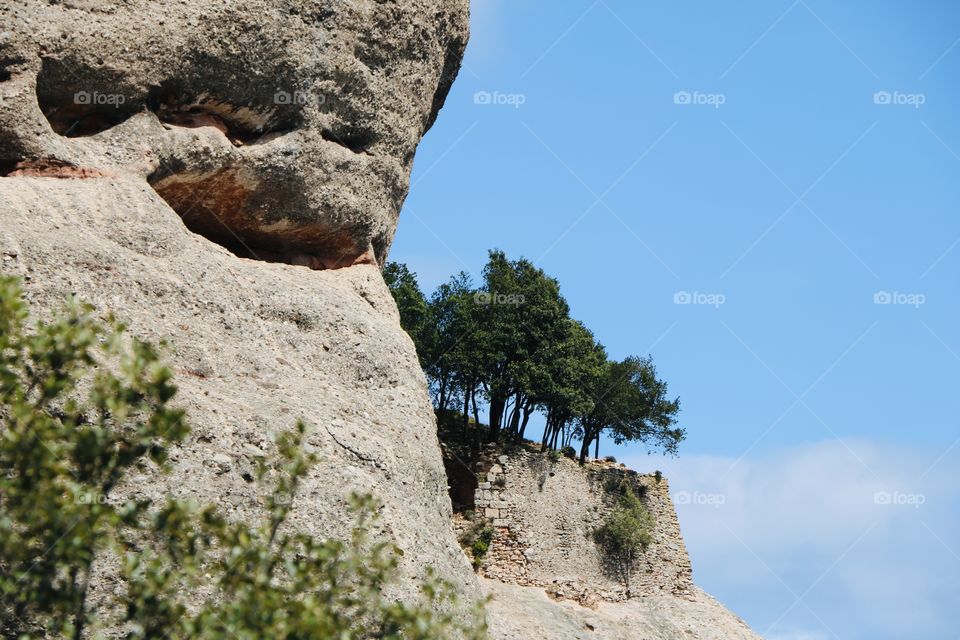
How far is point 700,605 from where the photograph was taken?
4194 cm

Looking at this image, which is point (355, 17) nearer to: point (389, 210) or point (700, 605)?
point (389, 210)

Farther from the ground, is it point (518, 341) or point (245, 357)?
point (518, 341)

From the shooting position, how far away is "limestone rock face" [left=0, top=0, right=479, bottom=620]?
51.6 feet

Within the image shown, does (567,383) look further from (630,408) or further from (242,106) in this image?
(242,106)

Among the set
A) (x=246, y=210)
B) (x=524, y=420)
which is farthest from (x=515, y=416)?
(x=246, y=210)

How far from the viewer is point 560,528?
4072cm

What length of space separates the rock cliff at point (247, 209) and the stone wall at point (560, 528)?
60.0 ft

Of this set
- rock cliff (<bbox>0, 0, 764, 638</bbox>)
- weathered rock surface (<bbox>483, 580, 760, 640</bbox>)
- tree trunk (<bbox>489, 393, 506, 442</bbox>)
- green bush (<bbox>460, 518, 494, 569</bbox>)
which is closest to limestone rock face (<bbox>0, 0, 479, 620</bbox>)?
rock cliff (<bbox>0, 0, 764, 638</bbox>)

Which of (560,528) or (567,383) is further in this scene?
(567,383)

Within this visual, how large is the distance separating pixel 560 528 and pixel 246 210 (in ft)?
75.5

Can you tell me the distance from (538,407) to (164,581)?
37853 mm

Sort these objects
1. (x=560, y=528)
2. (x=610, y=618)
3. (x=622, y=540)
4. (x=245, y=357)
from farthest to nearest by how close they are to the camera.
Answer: (x=622, y=540) → (x=560, y=528) → (x=610, y=618) → (x=245, y=357)

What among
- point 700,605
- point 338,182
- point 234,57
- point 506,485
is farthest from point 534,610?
point 234,57

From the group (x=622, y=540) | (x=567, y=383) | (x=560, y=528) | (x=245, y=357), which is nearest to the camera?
(x=245, y=357)
